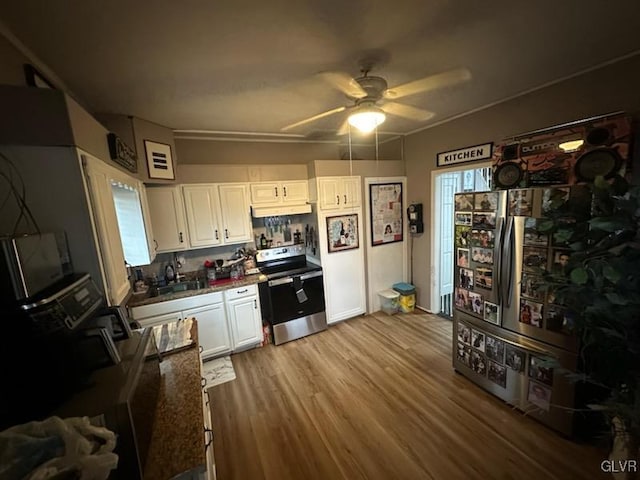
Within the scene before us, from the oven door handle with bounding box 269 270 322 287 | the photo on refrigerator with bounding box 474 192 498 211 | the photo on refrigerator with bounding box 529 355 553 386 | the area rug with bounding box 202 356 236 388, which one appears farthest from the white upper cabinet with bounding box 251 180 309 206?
the photo on refrigerator with bounding box 529 355 553 386

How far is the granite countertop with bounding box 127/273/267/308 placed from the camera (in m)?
2.70

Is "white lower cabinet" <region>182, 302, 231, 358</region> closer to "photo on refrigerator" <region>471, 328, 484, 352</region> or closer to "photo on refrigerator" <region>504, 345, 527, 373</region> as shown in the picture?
"photo on refrigerator" <region>471, 328, 484, 352</region>

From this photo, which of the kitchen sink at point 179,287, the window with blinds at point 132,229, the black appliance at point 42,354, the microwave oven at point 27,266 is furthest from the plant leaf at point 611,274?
the kitchen sink at point 179,287

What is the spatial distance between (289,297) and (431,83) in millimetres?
2673

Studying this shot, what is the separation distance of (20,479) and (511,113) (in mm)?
3798

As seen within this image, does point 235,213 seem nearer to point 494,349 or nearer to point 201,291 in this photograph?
point 201,291

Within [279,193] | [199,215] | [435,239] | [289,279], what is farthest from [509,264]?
[199,215]

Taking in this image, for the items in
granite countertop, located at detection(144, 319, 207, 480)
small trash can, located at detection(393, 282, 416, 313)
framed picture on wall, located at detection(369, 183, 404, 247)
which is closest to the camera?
granite countertop, located at detection(144, 319, 207, 480)

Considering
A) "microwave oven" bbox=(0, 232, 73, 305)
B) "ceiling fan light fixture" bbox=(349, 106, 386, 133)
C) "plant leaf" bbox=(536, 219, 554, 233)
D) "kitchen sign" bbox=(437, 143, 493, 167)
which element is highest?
"ceiling fan light fixture" bbox=(349, 106, 386, 133)

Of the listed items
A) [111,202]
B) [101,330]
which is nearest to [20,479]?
[101,330]

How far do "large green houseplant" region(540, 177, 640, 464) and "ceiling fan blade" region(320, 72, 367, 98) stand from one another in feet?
5.29

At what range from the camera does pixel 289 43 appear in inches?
57.7

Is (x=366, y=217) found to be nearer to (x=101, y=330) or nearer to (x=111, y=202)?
(x=111, y=202)

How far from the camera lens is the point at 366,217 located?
3863 millimetres
